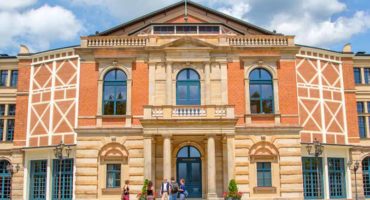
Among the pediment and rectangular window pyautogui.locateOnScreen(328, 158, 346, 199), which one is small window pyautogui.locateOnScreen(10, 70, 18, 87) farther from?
rectangular window pyautogui.locateOnScreen(328, 158, 346, 199)

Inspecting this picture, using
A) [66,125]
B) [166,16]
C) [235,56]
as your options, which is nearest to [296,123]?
[235,56]

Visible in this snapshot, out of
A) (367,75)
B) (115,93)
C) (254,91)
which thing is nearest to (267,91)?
(254,91)

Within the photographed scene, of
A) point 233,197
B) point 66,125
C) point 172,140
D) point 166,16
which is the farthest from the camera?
point 166,16

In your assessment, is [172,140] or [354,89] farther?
[354,89]

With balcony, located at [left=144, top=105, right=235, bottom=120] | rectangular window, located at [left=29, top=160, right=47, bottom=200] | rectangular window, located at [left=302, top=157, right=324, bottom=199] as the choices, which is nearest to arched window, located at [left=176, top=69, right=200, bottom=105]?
balcony, located at [left=144, top=105, right=235, bottom=120]

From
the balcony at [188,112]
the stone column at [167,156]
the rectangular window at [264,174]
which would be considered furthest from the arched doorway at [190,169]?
the rectangular window at [264,174]

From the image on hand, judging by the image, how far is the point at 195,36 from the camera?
30141 millimetres

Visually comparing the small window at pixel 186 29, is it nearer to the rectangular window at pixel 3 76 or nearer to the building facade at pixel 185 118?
the building facade at pixel 185 118

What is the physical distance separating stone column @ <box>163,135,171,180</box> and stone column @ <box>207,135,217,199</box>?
2333 mm

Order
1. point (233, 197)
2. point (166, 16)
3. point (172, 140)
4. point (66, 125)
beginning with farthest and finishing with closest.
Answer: point (166, 16) < point (66, 125) < point (172, 140) < point (233, 197)

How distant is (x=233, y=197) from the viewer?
25.9m

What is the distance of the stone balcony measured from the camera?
30.3 m

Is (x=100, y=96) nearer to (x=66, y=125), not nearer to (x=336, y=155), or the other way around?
(x=66, y=125)

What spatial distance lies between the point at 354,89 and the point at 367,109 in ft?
7.91
